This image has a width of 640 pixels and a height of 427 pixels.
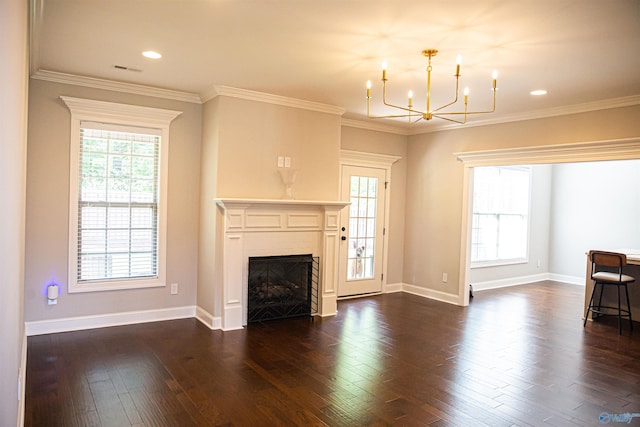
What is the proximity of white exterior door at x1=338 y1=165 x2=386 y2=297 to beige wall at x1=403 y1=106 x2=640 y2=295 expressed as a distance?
21.0 inches

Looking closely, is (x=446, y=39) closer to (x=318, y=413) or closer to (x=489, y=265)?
(x=318, y=413)

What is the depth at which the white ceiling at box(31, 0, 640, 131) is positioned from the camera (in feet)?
8.92

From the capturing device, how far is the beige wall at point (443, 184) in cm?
532

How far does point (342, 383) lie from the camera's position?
3.40 m

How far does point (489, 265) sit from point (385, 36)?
5495mm

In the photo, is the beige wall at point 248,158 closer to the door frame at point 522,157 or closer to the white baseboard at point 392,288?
the door frame at point 522,157

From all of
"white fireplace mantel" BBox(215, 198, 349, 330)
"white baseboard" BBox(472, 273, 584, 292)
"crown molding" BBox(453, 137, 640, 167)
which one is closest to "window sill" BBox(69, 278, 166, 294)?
"white fireplace mantel" BBox(215, 198, 349, 330)

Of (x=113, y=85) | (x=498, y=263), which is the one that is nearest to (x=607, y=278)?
(x=498, y=263)

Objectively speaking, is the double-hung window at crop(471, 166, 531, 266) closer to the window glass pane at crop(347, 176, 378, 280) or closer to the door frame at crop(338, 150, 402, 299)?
the door frame at crop(338, 150, 402, 299)

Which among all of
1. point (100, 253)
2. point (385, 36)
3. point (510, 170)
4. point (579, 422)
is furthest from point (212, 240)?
point (510, 170)

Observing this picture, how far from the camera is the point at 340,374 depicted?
3572 millimetres

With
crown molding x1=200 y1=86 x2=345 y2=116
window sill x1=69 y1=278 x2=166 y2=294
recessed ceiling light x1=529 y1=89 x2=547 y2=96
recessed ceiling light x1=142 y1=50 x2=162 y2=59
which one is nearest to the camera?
recessed ceiling light x1=142 y1=50 x2=162 y2=59

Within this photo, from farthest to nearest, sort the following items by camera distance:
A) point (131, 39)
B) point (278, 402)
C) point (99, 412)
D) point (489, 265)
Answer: point (489, 265) < point (131, 39) < point (278, 402) < point (99, 412)

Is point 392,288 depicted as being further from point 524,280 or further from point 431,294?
point 524,280
